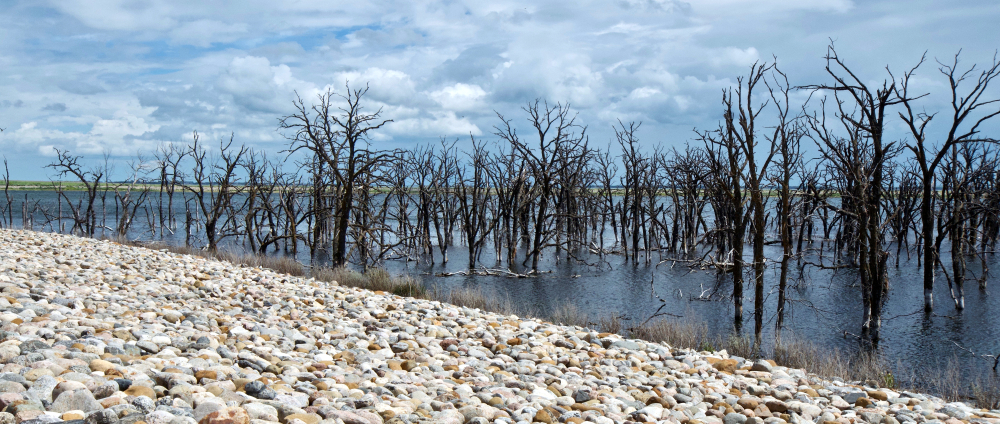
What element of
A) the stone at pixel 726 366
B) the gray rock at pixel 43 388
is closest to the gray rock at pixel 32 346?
the gray rock at pixel 43 388

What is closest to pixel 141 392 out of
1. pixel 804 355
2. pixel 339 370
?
pixel 339 370

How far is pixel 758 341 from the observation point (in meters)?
11.8

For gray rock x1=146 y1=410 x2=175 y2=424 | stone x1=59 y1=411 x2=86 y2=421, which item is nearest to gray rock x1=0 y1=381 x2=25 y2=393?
stone x1=59 y1=411 x2=86 y2=421

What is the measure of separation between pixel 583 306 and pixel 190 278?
10.9m

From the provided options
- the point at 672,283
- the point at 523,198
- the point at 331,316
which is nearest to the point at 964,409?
the point at 331,316

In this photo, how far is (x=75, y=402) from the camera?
12.8 ft

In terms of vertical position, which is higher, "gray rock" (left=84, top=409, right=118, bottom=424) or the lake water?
"gray rock" (left=84, top=409, right=118, bottom=424)

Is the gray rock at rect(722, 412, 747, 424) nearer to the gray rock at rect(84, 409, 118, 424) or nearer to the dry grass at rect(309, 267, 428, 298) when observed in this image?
the gray rock at rect(84, 409, 118, 424)

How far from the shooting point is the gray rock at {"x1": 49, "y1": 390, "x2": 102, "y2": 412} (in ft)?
12.6

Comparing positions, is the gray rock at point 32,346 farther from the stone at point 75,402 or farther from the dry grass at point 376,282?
the dry grass at point 376,282

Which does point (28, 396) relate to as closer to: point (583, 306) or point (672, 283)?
point (583, 306)

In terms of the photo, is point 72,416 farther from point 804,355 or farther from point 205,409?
point 804,355

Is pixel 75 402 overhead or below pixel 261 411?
overhead

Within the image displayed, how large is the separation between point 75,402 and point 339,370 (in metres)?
2.37
